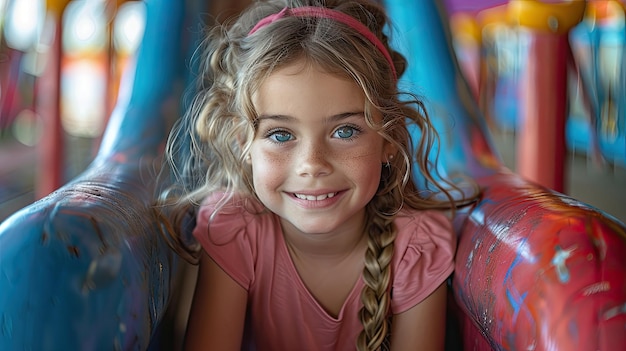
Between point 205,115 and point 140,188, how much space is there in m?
0.13

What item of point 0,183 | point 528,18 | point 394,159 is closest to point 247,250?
point 394,159

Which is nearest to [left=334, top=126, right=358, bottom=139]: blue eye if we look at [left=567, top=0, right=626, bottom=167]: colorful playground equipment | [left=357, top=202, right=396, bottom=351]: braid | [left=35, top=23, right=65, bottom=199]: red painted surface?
[left=357, top=202, right=396, bottom=351]: braid

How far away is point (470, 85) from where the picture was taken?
1.20 meters

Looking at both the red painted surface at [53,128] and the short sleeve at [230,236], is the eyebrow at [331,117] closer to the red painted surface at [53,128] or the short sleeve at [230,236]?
the short sleeve at [230,236]

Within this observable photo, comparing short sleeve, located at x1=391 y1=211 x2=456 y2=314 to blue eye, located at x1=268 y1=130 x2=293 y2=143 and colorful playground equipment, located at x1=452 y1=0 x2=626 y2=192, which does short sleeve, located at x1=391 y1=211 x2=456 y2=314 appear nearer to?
blue eye, located at x1=268 y1=130 x2=293 y2=143

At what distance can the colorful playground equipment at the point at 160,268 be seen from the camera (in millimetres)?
507

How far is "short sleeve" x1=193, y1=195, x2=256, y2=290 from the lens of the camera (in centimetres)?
82

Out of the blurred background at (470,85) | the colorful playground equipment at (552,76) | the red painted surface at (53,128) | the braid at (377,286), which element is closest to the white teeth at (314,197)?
the braid at (377,286)

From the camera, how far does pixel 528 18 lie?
1.28 meters

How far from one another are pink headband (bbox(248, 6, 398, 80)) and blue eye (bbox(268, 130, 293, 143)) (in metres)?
0.13

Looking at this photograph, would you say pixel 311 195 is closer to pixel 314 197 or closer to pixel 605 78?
Answer: pixel 314 197

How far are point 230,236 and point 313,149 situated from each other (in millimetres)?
154

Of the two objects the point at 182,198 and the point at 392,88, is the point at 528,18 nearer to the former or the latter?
the point at 392,88

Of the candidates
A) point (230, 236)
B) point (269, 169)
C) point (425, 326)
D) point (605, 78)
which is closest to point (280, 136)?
point (269, 169)
